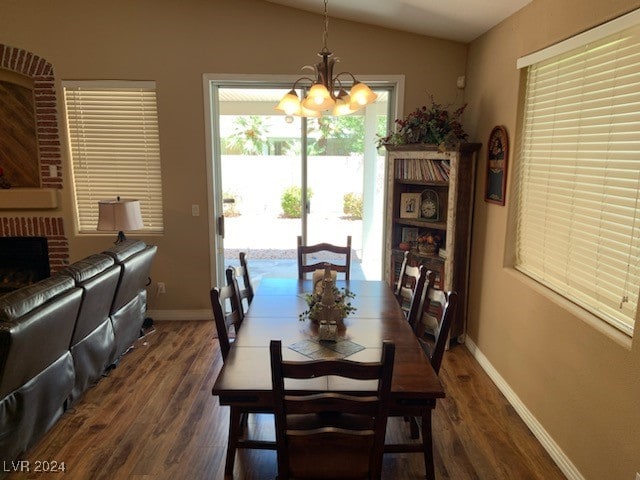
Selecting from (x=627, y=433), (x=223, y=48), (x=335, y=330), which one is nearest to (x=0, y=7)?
(x=223, y=48)

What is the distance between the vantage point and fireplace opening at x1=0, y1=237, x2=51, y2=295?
450 cm

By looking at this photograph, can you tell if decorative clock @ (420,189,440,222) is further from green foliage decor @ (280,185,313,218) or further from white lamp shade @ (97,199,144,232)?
white lamp shade @ (97,199,144,232)

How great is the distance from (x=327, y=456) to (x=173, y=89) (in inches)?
148

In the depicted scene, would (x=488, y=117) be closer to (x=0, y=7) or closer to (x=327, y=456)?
(x=327, y=456)

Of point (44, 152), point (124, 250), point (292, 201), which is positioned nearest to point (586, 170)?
point (292, 201)

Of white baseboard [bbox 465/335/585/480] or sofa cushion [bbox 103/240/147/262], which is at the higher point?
sofa cushion [bbox 103/240/147/262]

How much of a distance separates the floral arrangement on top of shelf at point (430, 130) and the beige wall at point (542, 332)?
25 cm

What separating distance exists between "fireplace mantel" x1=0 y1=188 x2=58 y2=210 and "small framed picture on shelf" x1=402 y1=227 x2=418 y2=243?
357cm

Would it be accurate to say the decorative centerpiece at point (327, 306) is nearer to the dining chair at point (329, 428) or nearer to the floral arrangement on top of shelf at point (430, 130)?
the dining chair at point (329, 428)

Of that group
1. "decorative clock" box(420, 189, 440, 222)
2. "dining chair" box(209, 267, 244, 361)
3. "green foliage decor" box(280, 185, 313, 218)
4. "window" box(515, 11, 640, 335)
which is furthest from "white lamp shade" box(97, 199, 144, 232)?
"window" box(515, 11, 640, 335)

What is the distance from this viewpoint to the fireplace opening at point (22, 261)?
177 inches

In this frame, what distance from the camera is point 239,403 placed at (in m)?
1.81

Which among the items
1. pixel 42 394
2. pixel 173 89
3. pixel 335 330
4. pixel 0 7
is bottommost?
pixel 42 394

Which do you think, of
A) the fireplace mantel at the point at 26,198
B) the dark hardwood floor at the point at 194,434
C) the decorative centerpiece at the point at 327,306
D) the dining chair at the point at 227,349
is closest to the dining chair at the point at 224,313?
the dining chair at the point at 227,349
